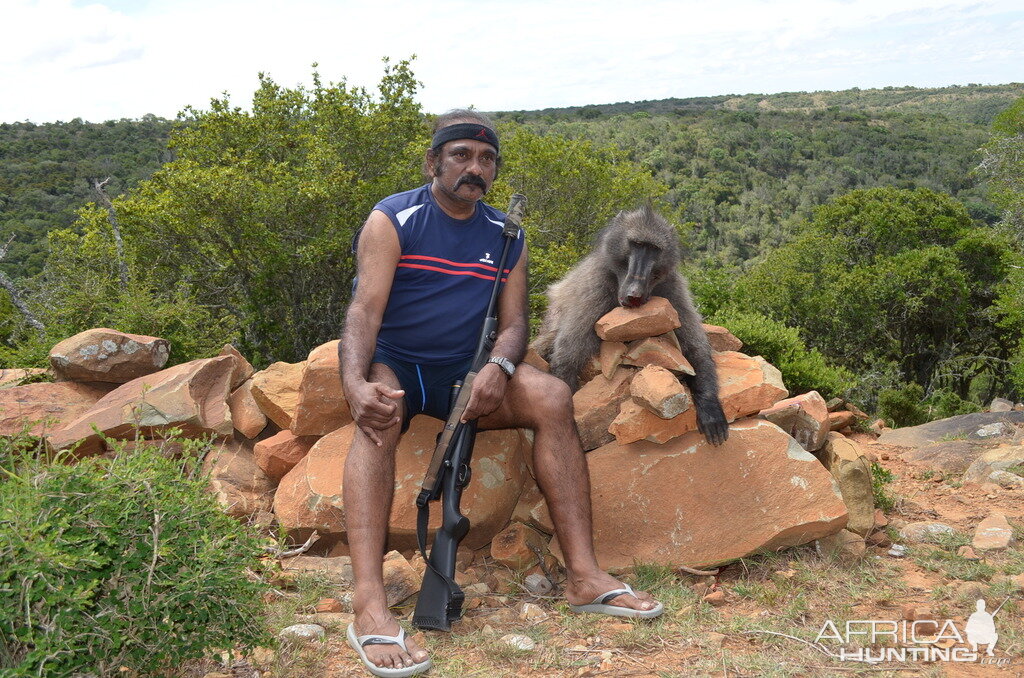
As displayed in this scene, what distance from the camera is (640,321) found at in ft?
12.3

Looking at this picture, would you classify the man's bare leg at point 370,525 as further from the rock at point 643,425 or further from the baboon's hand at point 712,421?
the baboon's hand at point 712,421

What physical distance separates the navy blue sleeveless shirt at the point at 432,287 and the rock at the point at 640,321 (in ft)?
2.24

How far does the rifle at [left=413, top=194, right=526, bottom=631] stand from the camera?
9.62 ft

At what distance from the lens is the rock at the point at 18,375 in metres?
4.75

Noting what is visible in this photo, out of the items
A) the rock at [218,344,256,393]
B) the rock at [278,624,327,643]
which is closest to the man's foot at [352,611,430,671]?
the rock at [278,624,327,643]

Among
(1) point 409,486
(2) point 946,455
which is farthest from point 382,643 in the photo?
(2) point 946,455

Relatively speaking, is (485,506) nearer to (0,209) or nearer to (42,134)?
(0,209)

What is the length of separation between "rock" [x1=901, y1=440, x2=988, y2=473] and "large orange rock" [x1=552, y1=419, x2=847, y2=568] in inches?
76.8

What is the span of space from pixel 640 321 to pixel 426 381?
107cm

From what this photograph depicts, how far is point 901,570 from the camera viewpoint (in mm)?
3439

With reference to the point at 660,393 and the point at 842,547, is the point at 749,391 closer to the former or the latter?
the point at 660,393

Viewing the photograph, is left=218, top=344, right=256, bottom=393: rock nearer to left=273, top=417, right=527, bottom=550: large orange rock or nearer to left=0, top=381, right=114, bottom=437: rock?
left=0, top=381, right=114, bottom=437: rock

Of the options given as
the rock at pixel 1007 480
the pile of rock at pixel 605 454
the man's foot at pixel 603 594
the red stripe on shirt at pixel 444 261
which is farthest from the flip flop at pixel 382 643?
the rock at pixel 1007 480

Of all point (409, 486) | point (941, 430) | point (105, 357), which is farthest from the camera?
point (941, 430)
